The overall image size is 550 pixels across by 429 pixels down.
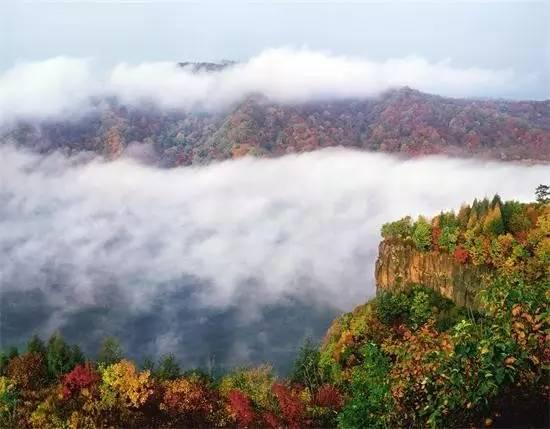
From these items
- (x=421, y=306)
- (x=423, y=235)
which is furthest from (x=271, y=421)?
(x=423, y=235)

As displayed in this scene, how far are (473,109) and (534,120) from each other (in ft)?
53.3

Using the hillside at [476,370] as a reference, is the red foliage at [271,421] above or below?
below

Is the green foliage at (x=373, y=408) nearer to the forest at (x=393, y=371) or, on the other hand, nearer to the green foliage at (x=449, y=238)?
the forest at (x=393, y=371)

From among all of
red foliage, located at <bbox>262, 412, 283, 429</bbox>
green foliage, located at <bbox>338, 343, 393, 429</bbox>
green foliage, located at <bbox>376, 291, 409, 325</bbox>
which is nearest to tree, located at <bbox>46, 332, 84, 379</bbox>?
red foliage, located at <bbox>262, 412, 283, 429</bbox>

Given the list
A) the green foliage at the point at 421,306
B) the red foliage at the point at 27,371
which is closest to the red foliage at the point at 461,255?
the green foliage at the point at 421,306

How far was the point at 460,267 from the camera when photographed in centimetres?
4575

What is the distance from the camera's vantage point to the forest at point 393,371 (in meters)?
8.68

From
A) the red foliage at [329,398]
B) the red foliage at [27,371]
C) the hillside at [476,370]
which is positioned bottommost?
the red foliage at [329,398]

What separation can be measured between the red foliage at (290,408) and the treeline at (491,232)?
17.4 metres

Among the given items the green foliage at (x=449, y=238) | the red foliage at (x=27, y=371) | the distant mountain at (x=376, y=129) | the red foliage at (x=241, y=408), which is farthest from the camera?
the distant mountain at (x=376, y=129)

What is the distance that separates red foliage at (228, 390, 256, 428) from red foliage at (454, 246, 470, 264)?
22320mm

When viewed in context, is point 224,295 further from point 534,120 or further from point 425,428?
point 425,428

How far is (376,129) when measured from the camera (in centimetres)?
17000

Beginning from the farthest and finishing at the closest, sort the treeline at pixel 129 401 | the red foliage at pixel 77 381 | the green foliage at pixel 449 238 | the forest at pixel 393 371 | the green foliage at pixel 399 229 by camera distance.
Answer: the green foliage at pixel 399 229 → the green foliage at pixel 449 238 → the red foliage at pixel 77 381 → the treeline at pixel 129 401 → the forest at pixel 393 371
